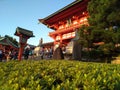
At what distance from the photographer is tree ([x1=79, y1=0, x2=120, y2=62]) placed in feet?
41.5

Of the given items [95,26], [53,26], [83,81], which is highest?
[53,26]

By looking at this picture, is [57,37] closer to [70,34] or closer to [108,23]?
[70,34]

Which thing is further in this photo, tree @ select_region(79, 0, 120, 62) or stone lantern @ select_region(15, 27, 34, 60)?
stone lantern @ select_region(15, 27, 34, 60)

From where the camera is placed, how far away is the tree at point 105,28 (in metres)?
12.7

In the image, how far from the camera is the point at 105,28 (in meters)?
13.9

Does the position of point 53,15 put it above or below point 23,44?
above

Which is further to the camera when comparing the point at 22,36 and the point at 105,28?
the point at 22,36

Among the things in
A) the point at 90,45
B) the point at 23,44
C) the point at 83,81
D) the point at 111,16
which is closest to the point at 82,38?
the point at 90,45

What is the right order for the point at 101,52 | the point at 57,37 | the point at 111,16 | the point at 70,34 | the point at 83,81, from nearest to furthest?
1. the point at 83,81
2. the point at 111,16
3. the point at 101,52
4. the point at 70,34
5. the point at 57,37

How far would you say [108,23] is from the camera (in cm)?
1349

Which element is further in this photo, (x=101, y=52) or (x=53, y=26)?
(x=53, y=26)

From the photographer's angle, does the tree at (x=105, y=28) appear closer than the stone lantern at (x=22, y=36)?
Yes

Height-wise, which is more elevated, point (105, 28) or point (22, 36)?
point (105, 28)

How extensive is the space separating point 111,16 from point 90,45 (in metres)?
2.69
